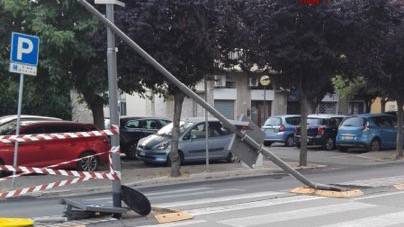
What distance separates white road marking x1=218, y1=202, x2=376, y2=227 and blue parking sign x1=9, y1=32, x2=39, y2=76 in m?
7.00

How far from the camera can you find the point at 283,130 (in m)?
29.1

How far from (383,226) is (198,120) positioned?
1248 centimetres

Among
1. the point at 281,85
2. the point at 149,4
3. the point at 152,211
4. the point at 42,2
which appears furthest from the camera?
the point at 281,85

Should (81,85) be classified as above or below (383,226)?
above

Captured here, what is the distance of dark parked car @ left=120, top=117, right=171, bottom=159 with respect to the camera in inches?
899

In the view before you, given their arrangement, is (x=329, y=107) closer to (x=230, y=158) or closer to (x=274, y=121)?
(x=274, y=121)

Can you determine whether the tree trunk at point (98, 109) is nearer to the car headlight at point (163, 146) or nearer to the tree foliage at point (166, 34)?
the car headlight at point (163, 146)

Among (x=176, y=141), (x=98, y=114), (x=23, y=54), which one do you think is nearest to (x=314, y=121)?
(x=98, y=114)

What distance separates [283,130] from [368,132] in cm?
494

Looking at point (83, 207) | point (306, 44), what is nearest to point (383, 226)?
point (83, 207)

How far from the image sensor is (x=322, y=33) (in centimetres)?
1866

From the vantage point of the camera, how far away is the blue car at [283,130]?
29.1 meters

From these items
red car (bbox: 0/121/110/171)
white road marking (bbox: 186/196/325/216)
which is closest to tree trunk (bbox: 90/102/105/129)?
red car (bbox: 0/121/110/171)

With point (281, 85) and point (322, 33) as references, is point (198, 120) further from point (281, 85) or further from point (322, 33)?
point (322, 33)
